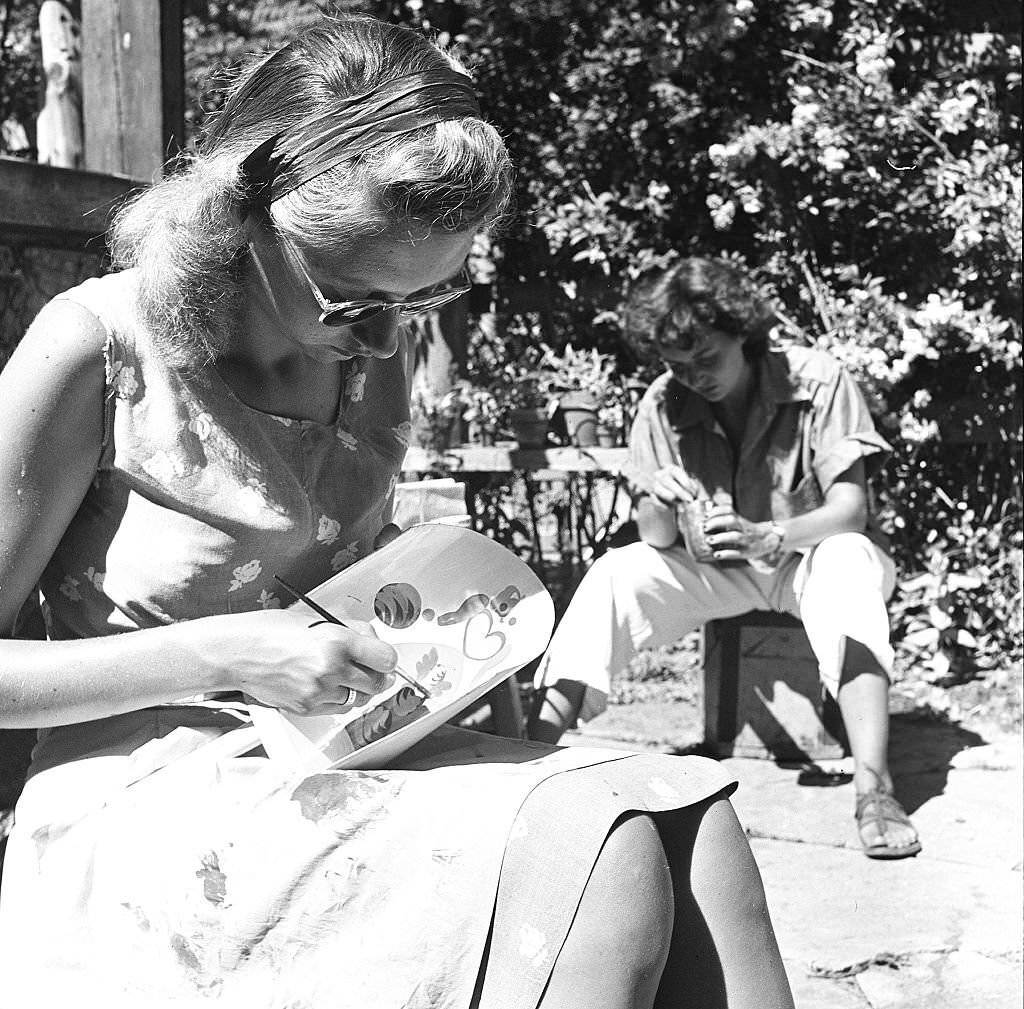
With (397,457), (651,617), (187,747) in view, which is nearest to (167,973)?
(187,747)

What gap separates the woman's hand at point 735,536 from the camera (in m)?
3.30

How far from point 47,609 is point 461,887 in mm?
607

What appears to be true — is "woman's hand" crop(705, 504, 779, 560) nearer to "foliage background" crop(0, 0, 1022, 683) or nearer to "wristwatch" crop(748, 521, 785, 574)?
"wristwatch" crop(748, 521, 785, 574)

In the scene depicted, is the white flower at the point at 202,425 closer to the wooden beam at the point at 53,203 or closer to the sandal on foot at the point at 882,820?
the wooden beam at the point at 53,203

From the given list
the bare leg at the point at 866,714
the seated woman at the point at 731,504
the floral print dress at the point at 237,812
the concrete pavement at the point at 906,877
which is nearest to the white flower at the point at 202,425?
the floral print dress at the point at 237,812

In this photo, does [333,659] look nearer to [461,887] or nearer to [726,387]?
[461,887]

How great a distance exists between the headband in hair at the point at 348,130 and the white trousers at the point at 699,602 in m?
2.18

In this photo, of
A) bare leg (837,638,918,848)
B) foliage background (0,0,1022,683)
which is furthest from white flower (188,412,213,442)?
foliage background (0,0,1022,683)

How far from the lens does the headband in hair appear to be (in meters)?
1.31

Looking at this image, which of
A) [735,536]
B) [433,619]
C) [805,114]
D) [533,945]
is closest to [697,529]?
[735,536]

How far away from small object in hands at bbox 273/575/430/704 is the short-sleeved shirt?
2183 mm

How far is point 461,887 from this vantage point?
3.99 feet

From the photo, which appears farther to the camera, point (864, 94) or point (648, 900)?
point (864, 94)

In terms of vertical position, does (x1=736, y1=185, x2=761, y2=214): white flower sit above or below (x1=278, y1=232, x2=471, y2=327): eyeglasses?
above
